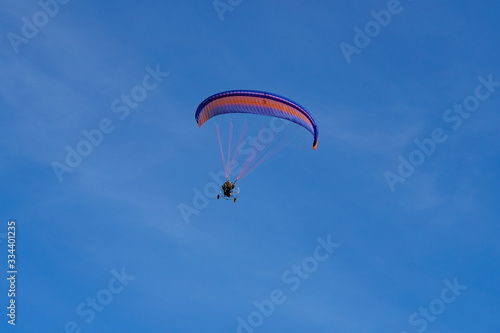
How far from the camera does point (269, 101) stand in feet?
126

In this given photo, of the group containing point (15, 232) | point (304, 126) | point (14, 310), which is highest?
point (304, 126)

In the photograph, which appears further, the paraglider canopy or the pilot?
the pilot

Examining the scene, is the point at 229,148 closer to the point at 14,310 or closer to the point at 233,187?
the point at 233,187

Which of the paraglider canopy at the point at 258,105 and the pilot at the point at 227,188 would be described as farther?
the pilot at the point at 227,188

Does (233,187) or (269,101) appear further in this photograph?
(233,187)

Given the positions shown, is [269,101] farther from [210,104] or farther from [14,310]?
[14,310]

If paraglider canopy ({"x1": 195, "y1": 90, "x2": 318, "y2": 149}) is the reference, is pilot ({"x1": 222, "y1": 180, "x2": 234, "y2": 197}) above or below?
below

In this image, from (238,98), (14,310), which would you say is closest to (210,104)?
(238,98)

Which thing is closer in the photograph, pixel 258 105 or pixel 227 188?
pixel 258 105

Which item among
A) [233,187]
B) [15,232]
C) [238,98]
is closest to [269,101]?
[238,98]

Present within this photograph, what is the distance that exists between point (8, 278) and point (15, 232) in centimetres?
310

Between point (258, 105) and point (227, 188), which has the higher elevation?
point (258, 105)

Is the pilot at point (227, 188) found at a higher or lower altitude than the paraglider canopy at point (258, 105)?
lower

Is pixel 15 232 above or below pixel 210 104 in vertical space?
below
